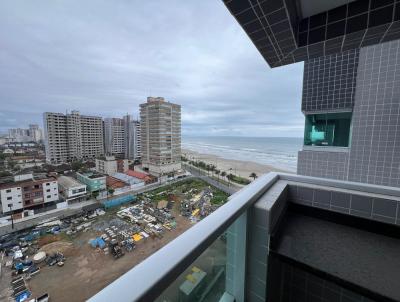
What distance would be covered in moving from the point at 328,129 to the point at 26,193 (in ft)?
54.5

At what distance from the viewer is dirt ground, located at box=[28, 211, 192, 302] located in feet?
18.9

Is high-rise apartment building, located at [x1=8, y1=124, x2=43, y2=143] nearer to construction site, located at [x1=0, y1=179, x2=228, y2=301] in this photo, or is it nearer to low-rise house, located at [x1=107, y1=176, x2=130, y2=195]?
low-rise house, located at [x1=107, y1=176, x2=130, y2=195]

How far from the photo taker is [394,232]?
4.66 feet

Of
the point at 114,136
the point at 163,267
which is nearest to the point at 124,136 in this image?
the point at 114,136

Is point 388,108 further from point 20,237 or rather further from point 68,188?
point 68,188

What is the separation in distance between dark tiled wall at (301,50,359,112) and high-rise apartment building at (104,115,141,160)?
2970cm

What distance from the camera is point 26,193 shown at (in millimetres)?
11500

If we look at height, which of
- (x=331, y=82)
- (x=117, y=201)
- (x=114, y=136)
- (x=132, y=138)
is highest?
(x=331, y=82)

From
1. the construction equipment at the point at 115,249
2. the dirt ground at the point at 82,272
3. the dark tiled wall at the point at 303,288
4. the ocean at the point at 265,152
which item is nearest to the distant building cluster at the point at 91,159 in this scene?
the dirt ground at the point at 82,272

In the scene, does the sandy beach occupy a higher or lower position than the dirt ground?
higher

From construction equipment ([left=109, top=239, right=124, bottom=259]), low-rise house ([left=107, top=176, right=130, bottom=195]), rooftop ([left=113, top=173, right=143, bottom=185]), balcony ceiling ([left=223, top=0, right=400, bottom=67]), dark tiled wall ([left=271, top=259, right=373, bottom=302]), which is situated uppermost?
balcony ceiling ([left=223, top=0, right=400, bottom=67])

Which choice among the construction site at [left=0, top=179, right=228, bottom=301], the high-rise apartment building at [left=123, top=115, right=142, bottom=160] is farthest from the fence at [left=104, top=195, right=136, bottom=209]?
the high-rise apartment building at [left=123, top=115, right=142, bottom=160]

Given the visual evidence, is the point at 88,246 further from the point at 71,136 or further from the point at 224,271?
the point at 71,136

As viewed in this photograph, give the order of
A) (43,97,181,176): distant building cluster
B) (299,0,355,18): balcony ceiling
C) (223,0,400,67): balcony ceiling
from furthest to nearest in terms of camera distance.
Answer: (43,97,181,176): distant building cluster → (299,0,355,18): balcony ceiling → (223,0,400,67): balcony ceiling
